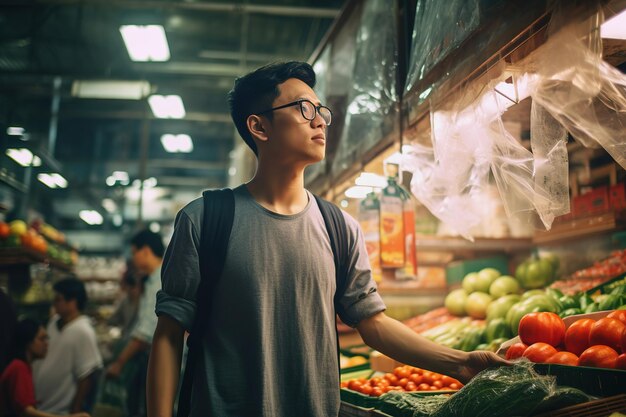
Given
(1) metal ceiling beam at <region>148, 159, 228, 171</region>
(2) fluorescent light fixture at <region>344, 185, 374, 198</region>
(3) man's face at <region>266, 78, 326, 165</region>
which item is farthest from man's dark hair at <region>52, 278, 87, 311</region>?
(1) metal ceiling beam at <region>148, 159, 228, 171</region>

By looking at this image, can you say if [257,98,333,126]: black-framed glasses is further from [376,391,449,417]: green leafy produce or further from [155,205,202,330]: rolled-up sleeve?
[376,391,449,417]: green leafy produce

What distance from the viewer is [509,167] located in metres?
2.20

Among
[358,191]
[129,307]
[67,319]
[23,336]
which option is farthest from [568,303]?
[129,307]

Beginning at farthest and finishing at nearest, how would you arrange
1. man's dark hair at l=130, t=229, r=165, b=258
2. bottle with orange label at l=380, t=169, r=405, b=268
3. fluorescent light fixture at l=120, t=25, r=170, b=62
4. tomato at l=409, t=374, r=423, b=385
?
1. fluorescent light fixture at l=120, t=25, r=170, b=62
2. man's dark hair at l=130, t=229, r=165, b=258
3. bottle with orange label at l=380, t=169, r=405, b=268
4. tomato at l=409, t=374, r=423, b=385

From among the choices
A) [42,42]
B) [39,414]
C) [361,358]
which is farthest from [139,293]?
[42,42]

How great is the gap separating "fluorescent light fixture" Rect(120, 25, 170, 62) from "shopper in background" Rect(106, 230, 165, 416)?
3.12 meters

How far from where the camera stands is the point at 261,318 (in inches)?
69.1

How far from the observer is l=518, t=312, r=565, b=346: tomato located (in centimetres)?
216

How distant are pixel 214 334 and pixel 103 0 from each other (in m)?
7.02

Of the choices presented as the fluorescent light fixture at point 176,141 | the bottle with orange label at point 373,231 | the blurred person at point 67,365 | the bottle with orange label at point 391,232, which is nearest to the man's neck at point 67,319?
the blurred person at point 67,365

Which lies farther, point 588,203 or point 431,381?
point 588,203

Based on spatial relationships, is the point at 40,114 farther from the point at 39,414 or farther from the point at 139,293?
the point at 39,414

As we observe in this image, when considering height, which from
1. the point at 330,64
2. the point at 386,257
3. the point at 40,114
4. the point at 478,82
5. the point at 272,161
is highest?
the point at 40,114

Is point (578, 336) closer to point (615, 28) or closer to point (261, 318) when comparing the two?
point (615, 28)
